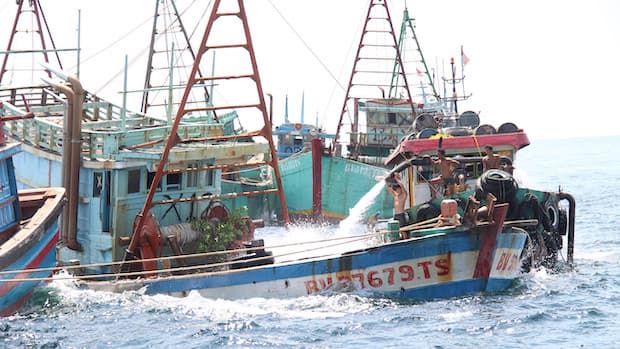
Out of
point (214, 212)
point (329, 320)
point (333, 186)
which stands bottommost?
point (329, 320)

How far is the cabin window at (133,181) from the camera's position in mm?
26797

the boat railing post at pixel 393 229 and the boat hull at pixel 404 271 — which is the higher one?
the boat railing post at pixel 393 229

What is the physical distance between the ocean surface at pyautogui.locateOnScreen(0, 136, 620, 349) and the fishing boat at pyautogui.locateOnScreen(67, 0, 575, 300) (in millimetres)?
284

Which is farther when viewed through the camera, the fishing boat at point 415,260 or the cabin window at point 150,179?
the cabin window at point 150,179

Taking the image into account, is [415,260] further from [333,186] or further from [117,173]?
[333,186]

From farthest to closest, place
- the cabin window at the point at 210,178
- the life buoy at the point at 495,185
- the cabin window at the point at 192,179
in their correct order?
the cabin window at the point at 210,178, the cabin window at the point at 192,179, the life buoy at the point at 495,185

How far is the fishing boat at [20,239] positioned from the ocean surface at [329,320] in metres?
0.52

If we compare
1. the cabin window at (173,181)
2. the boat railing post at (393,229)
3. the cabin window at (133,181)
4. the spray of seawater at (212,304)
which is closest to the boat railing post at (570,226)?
the boat railing post at (393,229)

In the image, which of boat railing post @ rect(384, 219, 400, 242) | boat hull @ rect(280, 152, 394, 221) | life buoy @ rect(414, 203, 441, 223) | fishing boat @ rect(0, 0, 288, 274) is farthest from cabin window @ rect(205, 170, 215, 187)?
boat hull @ rect(280, 152, 394, 221)

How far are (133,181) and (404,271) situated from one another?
7655 millimetres

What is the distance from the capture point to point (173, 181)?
1097 inches

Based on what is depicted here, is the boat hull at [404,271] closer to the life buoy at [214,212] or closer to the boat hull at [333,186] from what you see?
the life buoy at [214,212]

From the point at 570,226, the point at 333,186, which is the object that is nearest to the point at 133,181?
the point at 570,226

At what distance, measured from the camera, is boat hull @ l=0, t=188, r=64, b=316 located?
22.6 m
